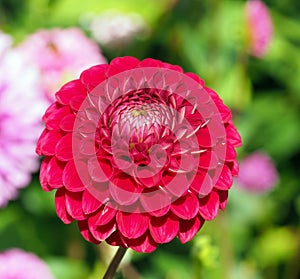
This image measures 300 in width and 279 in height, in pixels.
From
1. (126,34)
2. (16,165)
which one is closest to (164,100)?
(16,165)

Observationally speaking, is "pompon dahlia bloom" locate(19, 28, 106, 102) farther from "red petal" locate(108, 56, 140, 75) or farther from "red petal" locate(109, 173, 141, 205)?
"red petal" locate(109, 173, 141, 205)

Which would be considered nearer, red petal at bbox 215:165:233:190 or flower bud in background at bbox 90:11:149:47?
red petal at bbox 215:165:233:190

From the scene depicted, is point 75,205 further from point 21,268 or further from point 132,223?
point 21,268

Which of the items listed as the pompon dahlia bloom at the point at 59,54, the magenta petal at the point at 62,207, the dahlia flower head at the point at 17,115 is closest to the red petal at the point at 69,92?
the magenta petal at the point at 62,207

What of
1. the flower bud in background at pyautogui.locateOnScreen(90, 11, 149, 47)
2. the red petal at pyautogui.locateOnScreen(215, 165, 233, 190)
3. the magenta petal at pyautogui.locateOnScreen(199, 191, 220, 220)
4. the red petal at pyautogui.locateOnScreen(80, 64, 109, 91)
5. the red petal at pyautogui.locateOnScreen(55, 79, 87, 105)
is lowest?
the flower bud in background at pyautogui.locateOnScreen(90, 11, 149, 47)

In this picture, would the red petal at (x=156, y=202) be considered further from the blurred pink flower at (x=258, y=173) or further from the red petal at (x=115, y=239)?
the blurred pink flower at (x=258, y=173)

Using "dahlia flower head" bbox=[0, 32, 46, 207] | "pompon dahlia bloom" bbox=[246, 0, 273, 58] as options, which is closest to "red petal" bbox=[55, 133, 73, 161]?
"dahlia flower head" bbox=[0, 32, 46, 207]
